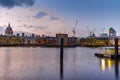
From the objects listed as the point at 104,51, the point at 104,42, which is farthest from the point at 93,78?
the point at 104,42

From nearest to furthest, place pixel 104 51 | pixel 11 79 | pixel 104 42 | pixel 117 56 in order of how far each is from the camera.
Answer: pixel 11 79 < pixel 117 56 < pixel 104 51 < pixel 104 42

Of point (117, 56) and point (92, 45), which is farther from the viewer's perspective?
point (92, 45)

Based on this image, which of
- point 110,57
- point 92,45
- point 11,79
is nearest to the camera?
point 11,79

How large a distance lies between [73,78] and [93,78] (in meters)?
1.80

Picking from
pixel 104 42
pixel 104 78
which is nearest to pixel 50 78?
pixel 104 78

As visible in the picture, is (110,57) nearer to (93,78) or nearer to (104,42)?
(93,78)

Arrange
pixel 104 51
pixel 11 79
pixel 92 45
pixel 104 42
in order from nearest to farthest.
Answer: pixel 11 79 < pixel 104 51 < pixel 104 42 < pixel 92 45

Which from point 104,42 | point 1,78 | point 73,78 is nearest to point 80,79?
point 73,78

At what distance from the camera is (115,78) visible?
63.9 feet

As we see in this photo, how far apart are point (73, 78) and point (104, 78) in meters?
2.79

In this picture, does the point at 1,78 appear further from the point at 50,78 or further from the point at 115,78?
the point at 115,78

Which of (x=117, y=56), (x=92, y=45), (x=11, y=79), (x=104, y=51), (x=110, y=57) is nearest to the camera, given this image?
(x=11, y=79)

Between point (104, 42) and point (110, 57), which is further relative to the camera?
point (104, 42)

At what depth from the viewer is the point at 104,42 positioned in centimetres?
18412
